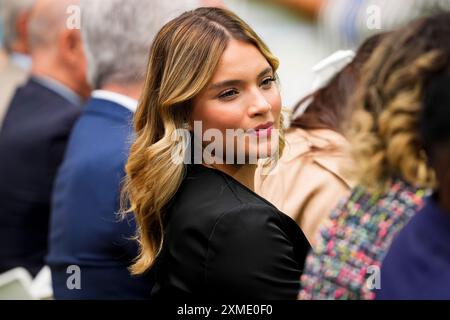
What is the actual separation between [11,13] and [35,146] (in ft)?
3.17

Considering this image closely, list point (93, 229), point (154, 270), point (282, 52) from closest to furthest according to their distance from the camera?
1. point (154, 270)
2. point (93, 229)
3. point (282, 52)

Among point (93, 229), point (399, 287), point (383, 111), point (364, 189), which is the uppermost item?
point (383, 111)

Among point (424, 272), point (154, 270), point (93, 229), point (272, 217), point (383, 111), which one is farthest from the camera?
point (93, 229)

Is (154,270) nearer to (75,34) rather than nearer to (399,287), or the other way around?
(399,287)

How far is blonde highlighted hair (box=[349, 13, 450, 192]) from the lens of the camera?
179cm

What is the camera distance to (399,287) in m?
1.77

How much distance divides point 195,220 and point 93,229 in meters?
0.98

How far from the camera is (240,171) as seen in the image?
247cm

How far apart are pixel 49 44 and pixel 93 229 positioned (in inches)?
49.1

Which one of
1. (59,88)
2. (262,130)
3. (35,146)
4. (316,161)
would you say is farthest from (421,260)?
(59,88)
